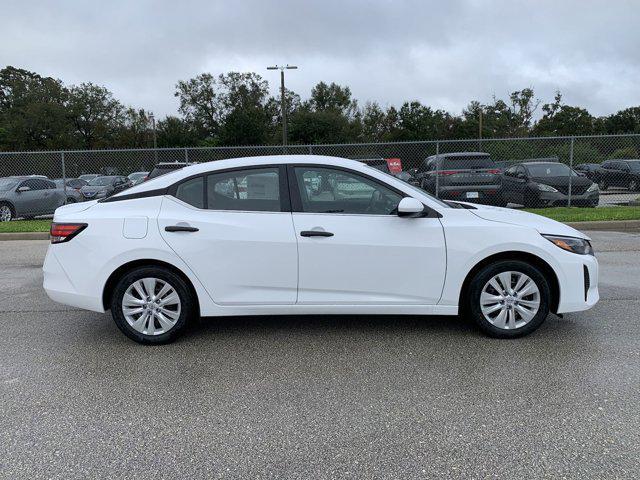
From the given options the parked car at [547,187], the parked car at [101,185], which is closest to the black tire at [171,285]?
the parked car at [547,187]

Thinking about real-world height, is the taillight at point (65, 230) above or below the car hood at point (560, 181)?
below

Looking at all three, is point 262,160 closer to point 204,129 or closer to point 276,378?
point 276,378

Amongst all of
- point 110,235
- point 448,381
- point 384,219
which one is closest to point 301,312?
point 384,219

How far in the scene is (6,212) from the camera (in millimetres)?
14844

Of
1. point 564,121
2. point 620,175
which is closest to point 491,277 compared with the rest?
point 620,175

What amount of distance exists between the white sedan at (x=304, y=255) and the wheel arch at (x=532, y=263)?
0.04 feet

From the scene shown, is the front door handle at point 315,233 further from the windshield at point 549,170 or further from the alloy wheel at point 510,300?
the windshield at point 549,170

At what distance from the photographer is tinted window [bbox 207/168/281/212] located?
440cm

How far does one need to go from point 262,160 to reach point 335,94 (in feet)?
235

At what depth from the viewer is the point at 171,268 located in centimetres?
435

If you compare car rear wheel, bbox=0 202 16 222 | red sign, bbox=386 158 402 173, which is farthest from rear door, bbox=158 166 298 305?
car rear wheel, bbox=0 202 16 222

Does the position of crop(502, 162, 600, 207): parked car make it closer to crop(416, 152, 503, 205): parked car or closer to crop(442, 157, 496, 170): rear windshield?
crop(416, 152, 503, 205): parked car

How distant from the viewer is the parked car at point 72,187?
1628 centimetres

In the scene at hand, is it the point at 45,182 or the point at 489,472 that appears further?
the point at 45,182
